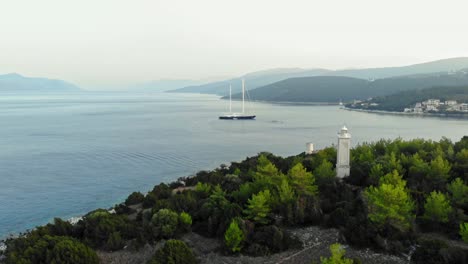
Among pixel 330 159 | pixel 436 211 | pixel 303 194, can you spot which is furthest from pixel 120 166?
pixel 436 211

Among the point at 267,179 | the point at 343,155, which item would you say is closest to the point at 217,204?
the point at 267,179

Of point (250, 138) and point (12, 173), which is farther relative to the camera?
point (250, 138)

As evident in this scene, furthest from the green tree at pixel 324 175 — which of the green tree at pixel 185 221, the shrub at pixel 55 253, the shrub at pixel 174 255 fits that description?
the shrub at pixel 55 253

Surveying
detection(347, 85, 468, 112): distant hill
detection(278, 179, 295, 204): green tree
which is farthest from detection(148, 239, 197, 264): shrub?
detection(347, 85, 468, 112): distant hill

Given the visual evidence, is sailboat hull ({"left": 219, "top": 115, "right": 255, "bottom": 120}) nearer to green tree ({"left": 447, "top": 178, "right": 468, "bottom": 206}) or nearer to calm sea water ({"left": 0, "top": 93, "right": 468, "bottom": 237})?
calm sea water ({"left": 0, "top": 93, "right": 468, "bottom": 237})

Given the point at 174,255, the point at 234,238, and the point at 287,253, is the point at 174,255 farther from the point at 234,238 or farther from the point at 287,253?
the point at 287,253

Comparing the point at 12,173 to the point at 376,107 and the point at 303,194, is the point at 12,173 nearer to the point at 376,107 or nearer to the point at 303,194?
the point at 303,194

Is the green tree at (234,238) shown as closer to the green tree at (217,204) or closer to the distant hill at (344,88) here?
the green tree at (217,204)
